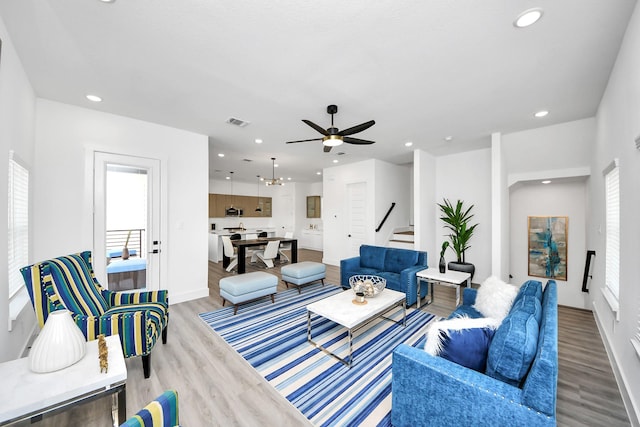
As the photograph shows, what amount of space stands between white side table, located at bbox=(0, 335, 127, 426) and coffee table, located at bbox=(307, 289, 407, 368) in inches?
66.4

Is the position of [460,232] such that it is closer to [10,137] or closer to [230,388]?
[230,388]

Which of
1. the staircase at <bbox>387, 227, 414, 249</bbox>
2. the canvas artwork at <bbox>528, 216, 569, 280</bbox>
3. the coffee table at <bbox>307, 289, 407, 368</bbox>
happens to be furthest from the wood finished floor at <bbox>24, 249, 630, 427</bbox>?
the staircase at <bbox>387, 227, 414, 249</bbox>

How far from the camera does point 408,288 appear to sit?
12.1 feet

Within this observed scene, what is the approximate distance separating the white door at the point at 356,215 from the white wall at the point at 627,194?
4.23 metres

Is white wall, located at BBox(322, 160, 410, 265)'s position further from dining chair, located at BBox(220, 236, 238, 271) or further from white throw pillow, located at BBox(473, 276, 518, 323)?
white throw pillow, located at BBox(473, 276, 518, 323)

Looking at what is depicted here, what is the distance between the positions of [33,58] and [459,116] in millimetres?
4802

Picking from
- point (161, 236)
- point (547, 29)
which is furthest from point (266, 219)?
point (547, 29)

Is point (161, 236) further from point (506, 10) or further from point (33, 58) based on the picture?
point (506, 10)

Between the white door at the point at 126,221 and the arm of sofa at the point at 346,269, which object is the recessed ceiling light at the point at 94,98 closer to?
the white door at the point at 126,221

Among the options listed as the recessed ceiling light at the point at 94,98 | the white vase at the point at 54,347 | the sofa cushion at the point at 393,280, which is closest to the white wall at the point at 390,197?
the sofa cushion at the point at 393,280

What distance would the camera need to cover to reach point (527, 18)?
5.76 feet

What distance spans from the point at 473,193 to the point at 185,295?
5.91 m

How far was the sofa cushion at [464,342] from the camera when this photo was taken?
1519 mm

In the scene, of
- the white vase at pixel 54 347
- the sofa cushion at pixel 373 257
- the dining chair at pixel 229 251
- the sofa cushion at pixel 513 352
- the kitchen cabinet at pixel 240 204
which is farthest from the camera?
the kitchen cabinet at pixel 240 204
